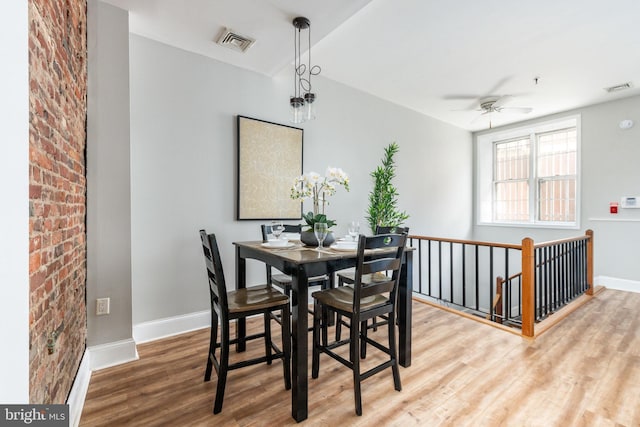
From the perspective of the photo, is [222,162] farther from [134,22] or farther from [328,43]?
[328,43]

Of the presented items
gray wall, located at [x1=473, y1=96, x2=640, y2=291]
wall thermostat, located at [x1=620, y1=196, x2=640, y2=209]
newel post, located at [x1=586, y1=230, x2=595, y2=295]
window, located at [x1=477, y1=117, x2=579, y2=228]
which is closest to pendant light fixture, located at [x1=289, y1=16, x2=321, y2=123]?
newel post, located at [x1=586, y1=230, x2=595, y2=295]

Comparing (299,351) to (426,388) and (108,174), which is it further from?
(108,174)

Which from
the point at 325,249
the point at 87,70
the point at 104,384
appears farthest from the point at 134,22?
the point at 104,384

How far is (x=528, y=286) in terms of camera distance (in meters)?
2.64

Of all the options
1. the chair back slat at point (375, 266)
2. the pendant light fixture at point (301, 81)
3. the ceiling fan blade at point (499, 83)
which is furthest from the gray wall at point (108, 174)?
the ceiling fan blade at point (499, 83)

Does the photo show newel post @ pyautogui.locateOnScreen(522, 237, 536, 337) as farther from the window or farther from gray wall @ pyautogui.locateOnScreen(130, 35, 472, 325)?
the window

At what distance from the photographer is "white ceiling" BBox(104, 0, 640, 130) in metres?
2.26

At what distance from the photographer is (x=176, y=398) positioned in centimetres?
176

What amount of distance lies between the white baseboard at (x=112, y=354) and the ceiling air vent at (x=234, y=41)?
8.35ft

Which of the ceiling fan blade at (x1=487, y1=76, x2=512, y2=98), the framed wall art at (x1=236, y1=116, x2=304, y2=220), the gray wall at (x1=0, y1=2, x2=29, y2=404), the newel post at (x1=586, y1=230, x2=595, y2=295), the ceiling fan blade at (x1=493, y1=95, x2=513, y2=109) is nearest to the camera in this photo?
the gray wall at (x1=0, y1=2, x2=29, y2=404)

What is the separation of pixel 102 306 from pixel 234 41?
2.37 m

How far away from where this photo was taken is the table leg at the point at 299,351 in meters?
1.57

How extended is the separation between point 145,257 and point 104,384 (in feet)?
3.22

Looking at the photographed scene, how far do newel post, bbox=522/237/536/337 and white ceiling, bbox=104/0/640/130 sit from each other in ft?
6.22
